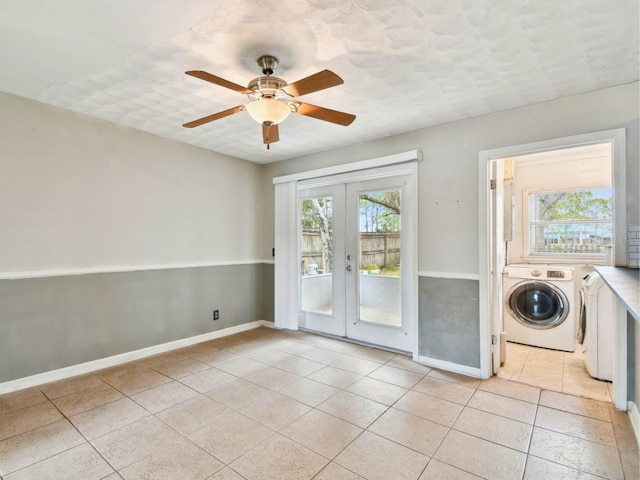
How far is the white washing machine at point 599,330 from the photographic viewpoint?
9.43 ft

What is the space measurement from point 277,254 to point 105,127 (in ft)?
7.89

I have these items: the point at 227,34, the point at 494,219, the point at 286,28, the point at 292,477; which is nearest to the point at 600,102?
the point at 494,219

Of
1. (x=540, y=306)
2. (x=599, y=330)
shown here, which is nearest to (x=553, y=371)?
(x=599, y=330)

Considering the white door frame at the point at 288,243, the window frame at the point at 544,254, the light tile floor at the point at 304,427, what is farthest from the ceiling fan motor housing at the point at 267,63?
the window frame at the point at 544,254

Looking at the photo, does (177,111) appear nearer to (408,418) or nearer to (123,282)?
(123,282)

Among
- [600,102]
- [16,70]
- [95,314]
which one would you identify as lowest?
[95,314]

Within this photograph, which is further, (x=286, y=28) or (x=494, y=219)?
(x=494, y=219)

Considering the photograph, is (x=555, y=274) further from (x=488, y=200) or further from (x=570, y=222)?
(x=488, y=200)

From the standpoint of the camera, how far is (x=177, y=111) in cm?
294

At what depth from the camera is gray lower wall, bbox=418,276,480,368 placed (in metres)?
3.03

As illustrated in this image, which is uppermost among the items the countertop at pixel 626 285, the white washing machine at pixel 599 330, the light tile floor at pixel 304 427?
the countertop at pixel 626 285

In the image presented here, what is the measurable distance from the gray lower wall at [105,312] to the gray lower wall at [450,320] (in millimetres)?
2469

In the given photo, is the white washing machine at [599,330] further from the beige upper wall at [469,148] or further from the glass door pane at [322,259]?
the glass door pane at [322,259]

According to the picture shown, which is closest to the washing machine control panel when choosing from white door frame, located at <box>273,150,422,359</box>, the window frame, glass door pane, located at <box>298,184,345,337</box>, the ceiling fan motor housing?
the window frame
